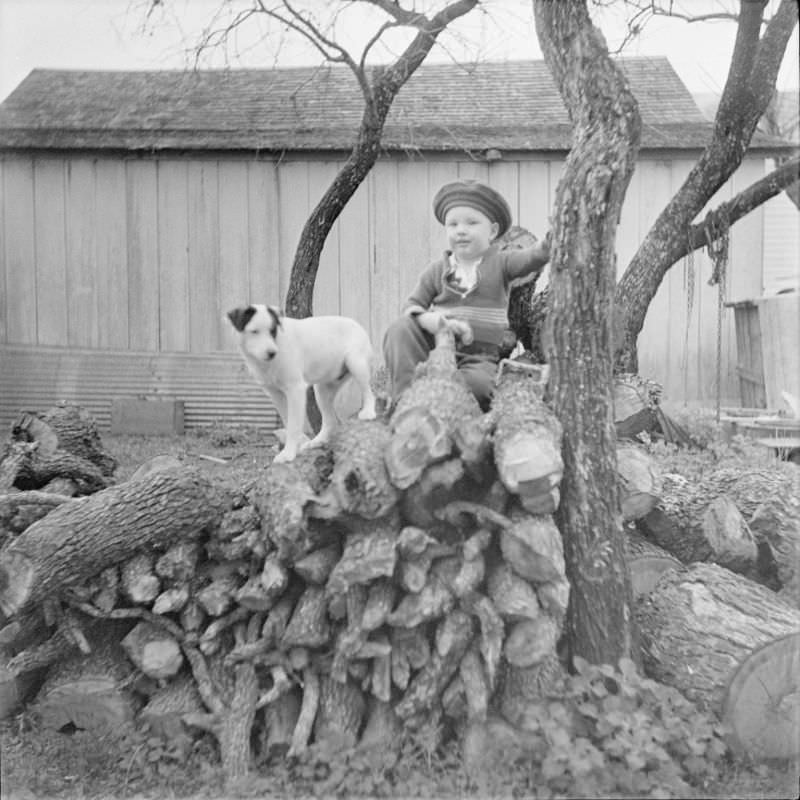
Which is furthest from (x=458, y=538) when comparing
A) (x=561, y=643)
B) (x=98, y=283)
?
(x=98, y=283)

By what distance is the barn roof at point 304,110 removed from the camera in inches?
158

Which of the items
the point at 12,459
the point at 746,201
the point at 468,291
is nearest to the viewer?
the point at 468,291

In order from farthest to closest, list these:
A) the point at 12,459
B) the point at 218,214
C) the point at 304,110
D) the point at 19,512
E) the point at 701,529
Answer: the point at 304,110
the point at 218,214
the point at 12,459
the point at 701,529
the point at 19,512

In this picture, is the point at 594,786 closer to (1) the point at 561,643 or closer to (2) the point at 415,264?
(1) the point at 561,643

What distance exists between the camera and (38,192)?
3.91 meters

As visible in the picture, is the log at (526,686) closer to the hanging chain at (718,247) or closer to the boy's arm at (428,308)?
the boy's arm at (428,308)

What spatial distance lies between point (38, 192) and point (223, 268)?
3.41ft

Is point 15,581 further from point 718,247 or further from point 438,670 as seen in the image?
point 718,247

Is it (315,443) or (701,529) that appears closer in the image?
(315,443)

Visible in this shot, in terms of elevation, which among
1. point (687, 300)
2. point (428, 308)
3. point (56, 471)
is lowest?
point (56, 471)

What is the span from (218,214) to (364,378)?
186 cm

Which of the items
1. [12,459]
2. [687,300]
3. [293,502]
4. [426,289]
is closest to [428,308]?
[426,289]

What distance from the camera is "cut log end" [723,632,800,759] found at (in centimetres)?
267

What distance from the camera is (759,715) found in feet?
8.79
